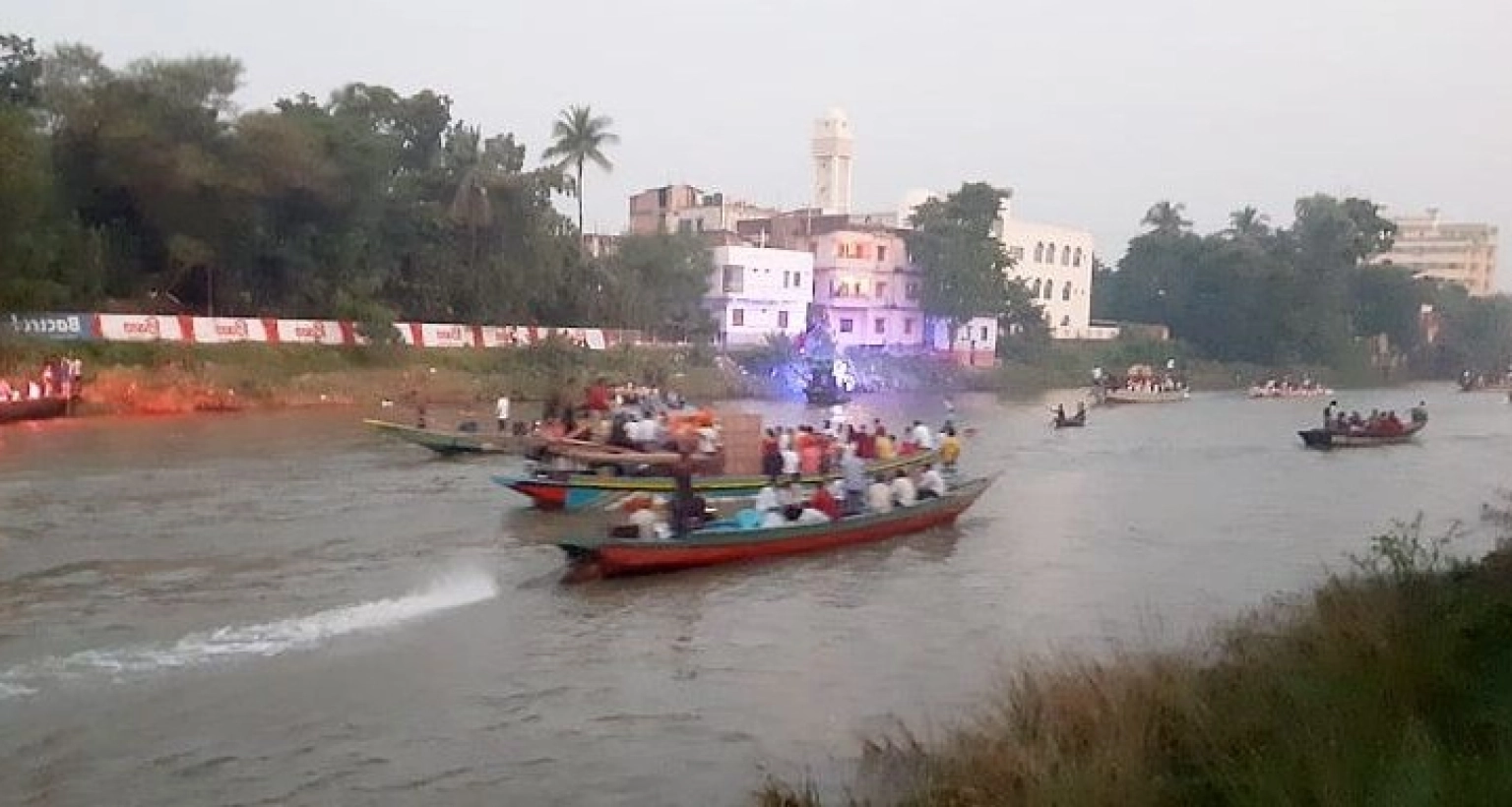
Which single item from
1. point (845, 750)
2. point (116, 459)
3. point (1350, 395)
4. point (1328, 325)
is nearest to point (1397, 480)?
point (845, 750)

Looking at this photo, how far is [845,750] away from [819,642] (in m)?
4.38

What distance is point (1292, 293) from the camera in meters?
90.2

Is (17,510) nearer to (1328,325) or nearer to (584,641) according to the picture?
(584,641)

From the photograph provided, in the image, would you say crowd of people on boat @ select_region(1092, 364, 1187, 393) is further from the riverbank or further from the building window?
the building window

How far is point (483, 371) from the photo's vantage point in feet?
175

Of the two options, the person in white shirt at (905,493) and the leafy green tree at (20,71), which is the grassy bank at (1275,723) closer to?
the person in white shirt at (905,493)

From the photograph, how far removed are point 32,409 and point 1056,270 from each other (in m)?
65.6

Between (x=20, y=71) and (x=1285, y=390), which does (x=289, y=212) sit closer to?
(x=20, y=71)

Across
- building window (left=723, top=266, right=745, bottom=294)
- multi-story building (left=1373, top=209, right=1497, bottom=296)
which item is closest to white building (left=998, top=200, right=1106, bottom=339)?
building window (left=723, top=266, right=745, bottom=294)

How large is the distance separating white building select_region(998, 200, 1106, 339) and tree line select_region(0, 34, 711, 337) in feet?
84.7

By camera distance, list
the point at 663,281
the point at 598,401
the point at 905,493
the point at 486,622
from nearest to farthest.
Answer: the point at 486,622
the point at 905,493
the point at 598,401
the point at 663,281

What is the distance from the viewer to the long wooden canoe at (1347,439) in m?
42.4

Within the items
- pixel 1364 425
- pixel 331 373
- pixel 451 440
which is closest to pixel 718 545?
pixel 451 440

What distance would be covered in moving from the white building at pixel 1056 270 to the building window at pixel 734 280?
68.5 ft
